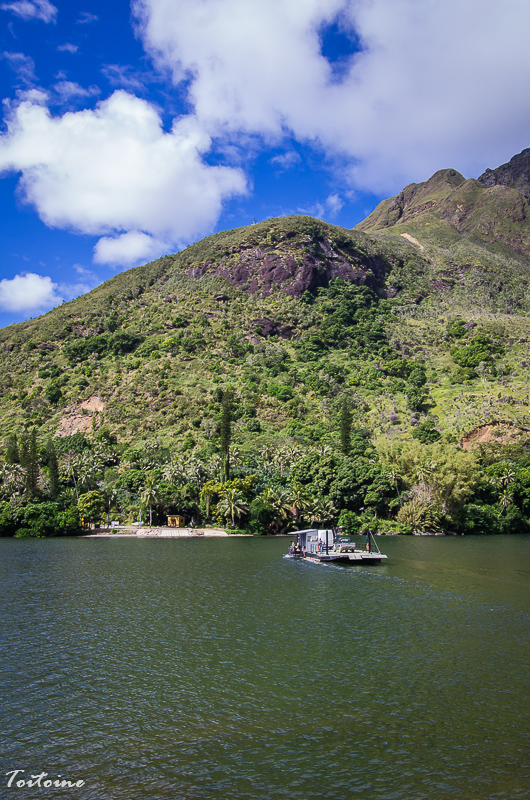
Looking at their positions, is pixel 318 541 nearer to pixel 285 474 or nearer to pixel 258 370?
pixel 285 474

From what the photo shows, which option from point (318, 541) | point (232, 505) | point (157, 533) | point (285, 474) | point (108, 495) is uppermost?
point (285, 474)

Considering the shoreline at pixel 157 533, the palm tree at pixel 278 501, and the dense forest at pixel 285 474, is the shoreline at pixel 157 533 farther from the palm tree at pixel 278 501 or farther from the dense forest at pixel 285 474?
the palm tree at pixel 278 501

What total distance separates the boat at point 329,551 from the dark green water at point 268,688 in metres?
12.2

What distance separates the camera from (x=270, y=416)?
453ft

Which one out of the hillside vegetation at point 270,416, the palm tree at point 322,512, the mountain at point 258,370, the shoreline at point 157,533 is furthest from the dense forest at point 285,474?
the shoreline at point 157,533

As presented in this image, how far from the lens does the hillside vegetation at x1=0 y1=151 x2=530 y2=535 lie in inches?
3659

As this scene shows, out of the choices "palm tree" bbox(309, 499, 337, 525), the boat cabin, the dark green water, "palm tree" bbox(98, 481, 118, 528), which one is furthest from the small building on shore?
the dark green water

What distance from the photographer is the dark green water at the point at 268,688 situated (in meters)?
15.4

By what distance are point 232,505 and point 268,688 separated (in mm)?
69778

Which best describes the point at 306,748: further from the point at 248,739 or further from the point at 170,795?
the point at 170,795

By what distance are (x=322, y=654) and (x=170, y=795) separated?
43.7 feet

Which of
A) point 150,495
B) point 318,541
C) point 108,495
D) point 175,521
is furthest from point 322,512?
point 108,495

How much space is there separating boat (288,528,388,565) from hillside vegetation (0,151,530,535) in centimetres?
2391

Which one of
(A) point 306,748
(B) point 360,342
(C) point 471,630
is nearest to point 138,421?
(B) point 360,342
